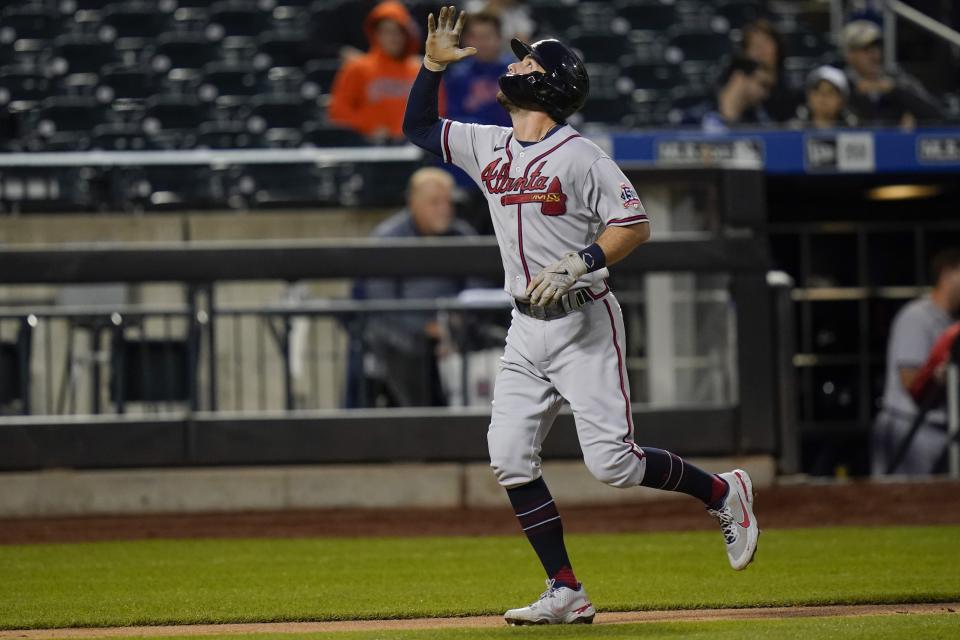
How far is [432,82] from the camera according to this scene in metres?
5.12

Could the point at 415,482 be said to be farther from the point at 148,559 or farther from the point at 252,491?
the point at 148,559

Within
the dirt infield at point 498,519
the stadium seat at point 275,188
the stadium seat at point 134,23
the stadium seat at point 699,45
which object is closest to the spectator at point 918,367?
the dirt infield at point 498,519

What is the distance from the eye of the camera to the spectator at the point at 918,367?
925cm

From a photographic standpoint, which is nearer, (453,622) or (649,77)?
(453,622)

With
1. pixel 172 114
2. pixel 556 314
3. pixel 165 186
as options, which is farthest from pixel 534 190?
pixel 172 114

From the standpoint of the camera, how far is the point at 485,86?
10023 millimetres

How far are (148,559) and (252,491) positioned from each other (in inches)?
61.9

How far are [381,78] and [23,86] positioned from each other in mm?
4136

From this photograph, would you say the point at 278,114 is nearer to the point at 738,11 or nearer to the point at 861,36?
the point at 738,11

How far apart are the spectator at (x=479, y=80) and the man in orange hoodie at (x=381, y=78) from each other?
95 centimetres

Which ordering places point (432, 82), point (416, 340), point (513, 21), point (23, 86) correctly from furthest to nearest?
point (23, 86), point (513, 21), point (416, 340), point (432, 82)

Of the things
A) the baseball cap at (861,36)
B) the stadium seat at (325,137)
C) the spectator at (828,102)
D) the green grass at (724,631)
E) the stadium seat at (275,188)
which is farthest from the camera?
the stadium seat at (325,137)

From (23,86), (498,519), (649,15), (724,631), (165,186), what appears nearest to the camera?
(724,631)

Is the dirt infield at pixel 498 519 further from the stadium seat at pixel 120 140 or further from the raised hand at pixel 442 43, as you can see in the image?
the stadium seat at pixel 120 140
